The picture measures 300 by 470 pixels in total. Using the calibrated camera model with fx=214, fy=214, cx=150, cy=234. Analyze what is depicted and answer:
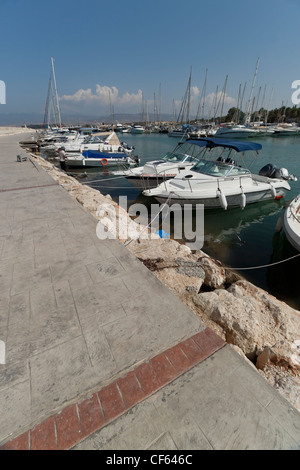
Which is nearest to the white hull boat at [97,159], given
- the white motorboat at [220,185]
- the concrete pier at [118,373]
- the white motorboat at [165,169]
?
the white motorboat at [165,169]

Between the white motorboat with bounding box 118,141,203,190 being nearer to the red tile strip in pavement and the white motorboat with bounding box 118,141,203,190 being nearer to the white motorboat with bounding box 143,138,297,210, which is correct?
the white motorboat with bounding box 143,138,297,210

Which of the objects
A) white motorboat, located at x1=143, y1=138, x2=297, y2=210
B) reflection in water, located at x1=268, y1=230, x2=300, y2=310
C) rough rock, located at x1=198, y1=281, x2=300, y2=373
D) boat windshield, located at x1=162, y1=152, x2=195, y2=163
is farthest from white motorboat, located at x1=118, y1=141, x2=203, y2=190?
rough rock, located at x1=198, y1=281, x2=300, y2=373

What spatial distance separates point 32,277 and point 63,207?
3.31 metres

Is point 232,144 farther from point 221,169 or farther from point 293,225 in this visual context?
point 293,225

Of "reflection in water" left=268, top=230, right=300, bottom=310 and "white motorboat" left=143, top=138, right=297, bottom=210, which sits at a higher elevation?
"white motorboat" left=143, top=138, right=297, bottom=210

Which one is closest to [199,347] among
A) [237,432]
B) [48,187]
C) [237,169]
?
[237,432]

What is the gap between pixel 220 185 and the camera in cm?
981

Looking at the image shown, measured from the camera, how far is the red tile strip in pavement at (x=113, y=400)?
1.63 m

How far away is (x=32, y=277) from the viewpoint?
3.33 meters

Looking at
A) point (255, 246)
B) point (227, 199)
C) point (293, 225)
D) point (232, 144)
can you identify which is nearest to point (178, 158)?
point (232, 144)

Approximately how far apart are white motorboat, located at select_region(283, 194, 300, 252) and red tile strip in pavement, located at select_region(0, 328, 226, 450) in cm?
499

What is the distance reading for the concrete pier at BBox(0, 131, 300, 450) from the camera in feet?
5.42

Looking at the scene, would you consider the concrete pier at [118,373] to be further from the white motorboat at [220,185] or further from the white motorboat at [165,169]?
the white motorboat at [165,169]

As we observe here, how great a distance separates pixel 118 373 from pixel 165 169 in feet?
37.9
